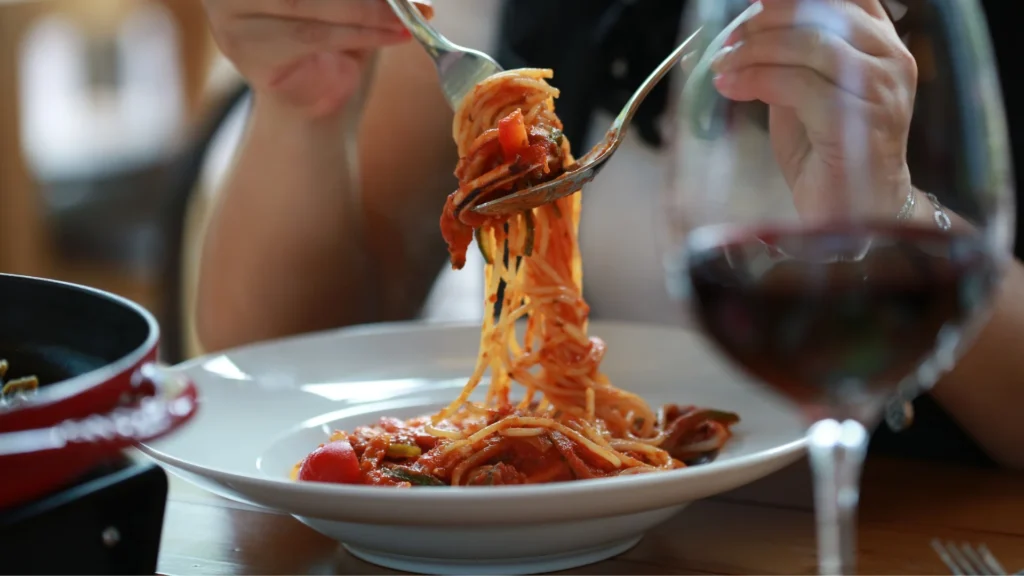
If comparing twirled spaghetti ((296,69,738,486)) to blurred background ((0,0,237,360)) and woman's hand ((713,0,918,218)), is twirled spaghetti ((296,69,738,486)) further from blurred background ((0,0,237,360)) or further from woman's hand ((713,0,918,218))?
blurred background ((0,0,237,360))

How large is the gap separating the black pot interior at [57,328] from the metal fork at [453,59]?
48 centimetres

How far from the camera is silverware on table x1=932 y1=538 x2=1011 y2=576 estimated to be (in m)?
0.74

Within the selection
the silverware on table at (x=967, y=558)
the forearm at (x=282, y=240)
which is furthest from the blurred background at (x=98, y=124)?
the silverware on table at (x=967, y=558)

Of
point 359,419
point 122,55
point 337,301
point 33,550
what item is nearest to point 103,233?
point 122,55

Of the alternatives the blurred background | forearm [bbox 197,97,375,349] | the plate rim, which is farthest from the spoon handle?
the blurred background

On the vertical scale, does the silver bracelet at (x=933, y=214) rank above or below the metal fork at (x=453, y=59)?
below

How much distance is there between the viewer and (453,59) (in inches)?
42.4

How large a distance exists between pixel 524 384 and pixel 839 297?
58 cm

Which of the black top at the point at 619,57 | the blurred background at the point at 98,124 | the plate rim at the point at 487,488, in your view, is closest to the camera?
the plate rim at the point at 487,488

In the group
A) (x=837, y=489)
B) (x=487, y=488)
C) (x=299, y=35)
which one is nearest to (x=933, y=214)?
(x=837, y=489)

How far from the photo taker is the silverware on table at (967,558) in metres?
0.74

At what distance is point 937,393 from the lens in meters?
1.21

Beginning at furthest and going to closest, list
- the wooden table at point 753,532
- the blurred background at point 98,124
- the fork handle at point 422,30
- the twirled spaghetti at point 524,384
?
1. the blurred background at point 98,124
2. the fork handle at point 422,30
3. the twirled spaghetti at point 524,384
4. the wooden table at point 753,532

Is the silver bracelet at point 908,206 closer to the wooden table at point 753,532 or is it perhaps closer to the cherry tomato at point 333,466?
the wooden table at point 753,532
